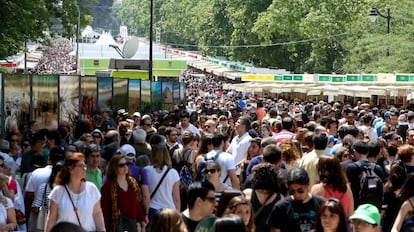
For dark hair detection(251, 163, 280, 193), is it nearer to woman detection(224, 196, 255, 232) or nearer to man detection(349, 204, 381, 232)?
woman detection(224, 196, 255, 232)

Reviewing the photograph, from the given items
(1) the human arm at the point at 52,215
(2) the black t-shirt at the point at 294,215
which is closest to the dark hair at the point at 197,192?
(2) the black t-shirt at the point at 294,215

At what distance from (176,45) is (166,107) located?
465 ft

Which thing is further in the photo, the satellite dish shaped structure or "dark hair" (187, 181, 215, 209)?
the satellite dish shaped structure

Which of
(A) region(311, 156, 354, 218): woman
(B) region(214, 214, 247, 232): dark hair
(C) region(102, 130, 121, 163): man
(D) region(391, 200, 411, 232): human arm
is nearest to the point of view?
(B) region(214, 214, 247, 232): dark hair

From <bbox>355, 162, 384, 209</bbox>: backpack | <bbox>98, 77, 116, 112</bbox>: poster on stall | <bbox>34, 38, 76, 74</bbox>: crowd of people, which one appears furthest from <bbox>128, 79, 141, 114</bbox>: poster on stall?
<bbox>34, 38, 76, 74</bbox>: crowd of people

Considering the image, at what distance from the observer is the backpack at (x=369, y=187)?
1106cm

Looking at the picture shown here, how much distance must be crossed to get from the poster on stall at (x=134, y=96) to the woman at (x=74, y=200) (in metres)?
21.7

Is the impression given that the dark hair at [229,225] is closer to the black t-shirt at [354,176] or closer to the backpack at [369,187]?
the backpack at [369,187]

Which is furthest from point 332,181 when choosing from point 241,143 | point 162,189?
point 241,143

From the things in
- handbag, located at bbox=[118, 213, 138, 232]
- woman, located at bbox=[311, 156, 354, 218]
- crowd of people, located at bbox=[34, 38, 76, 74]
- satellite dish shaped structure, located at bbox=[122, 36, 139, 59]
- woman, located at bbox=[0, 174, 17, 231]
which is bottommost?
crowd of people, located at bbox=[34, 38, 76, 74]

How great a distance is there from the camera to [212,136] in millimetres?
12961

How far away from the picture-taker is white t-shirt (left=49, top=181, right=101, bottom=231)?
925 cm

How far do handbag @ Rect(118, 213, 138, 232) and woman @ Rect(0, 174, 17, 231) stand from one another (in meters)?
1.29

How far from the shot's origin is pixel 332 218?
805 cm
